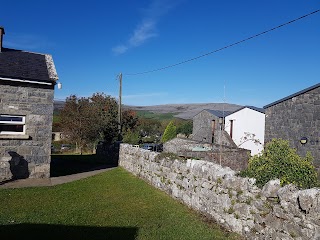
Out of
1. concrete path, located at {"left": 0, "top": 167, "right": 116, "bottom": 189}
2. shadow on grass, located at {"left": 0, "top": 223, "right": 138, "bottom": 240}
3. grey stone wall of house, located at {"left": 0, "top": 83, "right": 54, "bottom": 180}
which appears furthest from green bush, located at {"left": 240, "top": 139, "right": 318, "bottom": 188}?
grey stone wall of house, located at {"left": 0, "top": 83, "right": 54, "bottom": 180}

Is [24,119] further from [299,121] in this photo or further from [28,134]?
[299,121]

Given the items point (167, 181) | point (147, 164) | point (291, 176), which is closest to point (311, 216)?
point (291, 176)

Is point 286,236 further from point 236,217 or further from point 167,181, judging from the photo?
point 167,181

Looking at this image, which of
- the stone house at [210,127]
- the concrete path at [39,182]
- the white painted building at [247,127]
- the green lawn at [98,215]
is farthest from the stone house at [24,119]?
the white painted building at [247,127]

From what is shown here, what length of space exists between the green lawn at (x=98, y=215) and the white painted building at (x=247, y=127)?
21.3m

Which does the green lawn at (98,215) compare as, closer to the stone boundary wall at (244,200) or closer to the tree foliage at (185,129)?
the stone boundary wall at (244,200)

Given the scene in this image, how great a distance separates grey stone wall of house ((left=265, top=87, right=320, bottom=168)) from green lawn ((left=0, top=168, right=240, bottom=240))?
29.6ft

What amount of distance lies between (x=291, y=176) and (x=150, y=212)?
368cm

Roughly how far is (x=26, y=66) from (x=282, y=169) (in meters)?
11.6

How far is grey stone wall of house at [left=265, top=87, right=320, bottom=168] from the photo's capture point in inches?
547

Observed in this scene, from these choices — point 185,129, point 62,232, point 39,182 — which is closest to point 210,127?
point 185,129

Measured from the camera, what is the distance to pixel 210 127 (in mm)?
34125

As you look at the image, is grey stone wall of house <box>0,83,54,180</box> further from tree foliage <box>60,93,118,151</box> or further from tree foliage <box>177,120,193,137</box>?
tree foliage <box>177,120,193,137</box>

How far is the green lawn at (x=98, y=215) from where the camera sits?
19.2ft
